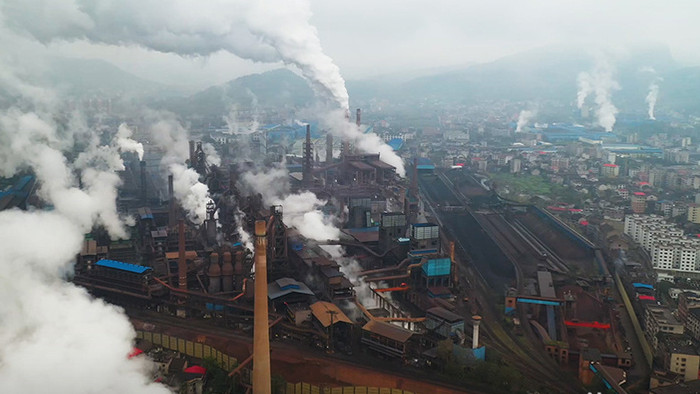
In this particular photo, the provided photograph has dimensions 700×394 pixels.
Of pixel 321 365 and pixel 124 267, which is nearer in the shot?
pixel 321 365

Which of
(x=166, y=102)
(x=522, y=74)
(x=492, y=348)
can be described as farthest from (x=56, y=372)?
(x=522, y=74)

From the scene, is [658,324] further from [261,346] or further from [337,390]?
[261,346]

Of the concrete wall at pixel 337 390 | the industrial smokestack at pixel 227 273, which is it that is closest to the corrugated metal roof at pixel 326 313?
the concrete wall at pixel 337 390

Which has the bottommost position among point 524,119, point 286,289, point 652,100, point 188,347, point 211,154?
point 188,347

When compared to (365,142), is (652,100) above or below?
above

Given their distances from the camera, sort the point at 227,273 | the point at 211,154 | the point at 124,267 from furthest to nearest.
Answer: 1. the point at 211,154
2. the point at 124,267
3. the point at 227,273

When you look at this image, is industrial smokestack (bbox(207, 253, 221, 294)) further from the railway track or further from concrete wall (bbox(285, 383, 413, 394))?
the railway track

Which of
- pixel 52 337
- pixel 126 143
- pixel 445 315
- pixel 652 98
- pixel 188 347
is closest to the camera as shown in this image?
pixel 52 337

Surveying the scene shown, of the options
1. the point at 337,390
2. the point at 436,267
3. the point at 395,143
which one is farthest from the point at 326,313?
the point at 395,143

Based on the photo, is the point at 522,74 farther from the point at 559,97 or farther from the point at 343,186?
the point at 343,186
